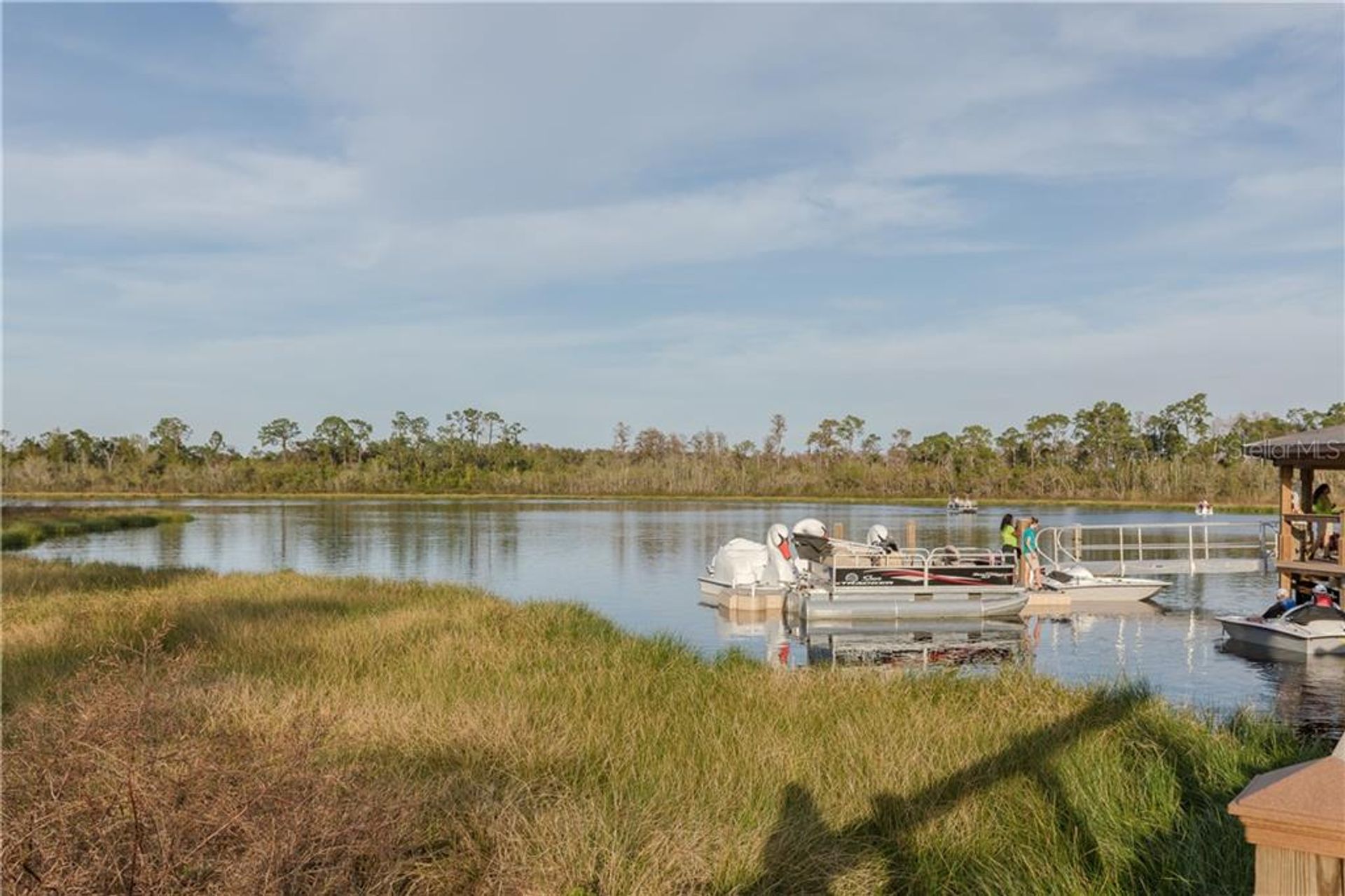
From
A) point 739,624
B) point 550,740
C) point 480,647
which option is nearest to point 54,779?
point 550,740

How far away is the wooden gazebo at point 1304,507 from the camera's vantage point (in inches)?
758

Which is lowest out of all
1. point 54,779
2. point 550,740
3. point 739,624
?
point 739,624

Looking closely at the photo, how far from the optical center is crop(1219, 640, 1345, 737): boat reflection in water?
1277 centimetres

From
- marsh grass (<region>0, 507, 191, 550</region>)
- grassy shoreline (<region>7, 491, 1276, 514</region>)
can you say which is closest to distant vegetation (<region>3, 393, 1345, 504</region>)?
grassy shoreline (<region>7, 491, 1276, 514</region>)

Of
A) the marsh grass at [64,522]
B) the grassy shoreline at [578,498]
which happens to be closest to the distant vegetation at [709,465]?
the grassy shoreline at [578,498]

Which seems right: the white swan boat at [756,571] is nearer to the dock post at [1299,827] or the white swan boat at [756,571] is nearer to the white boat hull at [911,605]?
the white boat hull at [911,605]

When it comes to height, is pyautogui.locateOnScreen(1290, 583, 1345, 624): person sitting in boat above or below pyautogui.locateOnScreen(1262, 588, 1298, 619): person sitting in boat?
above

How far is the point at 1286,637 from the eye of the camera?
17719mm

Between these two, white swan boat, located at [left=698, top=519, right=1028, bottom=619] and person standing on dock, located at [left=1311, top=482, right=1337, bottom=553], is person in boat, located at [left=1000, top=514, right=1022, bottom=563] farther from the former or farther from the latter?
person standing on dock, located at [left=1311, top=482, right=1337, bottom=553]

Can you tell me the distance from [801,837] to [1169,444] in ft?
409

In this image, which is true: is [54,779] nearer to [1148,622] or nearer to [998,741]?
[998,741]

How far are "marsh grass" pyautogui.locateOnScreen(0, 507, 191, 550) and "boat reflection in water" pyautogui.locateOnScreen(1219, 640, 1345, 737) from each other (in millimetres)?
44939

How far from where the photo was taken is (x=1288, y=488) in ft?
71.4

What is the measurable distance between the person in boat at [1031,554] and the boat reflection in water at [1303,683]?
636 centimetres
